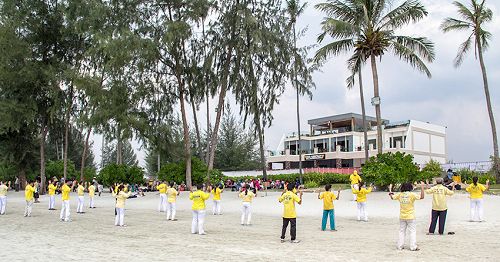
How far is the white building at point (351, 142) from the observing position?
212ft

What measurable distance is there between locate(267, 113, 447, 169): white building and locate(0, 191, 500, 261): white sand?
144 ft

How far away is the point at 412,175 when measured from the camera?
27781 millimetres

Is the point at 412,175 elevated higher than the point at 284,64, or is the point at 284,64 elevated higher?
the point at 284,64

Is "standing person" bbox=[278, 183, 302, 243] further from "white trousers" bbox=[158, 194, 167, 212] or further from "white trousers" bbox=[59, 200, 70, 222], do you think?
"white trousers" bbox=[158, 194, 167, 212]

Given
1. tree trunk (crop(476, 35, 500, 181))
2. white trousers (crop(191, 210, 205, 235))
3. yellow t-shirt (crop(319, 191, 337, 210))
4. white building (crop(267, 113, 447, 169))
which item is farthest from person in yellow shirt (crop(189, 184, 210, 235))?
white building (crop(267, 113, 447, 169))

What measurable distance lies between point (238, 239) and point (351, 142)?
5414 cm

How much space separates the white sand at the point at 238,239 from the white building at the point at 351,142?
43823 millimetres

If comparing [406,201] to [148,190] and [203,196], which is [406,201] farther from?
[148,190]

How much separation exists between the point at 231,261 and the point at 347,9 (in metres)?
25.1

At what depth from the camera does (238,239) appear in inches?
530

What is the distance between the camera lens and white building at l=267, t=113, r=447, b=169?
212 ft

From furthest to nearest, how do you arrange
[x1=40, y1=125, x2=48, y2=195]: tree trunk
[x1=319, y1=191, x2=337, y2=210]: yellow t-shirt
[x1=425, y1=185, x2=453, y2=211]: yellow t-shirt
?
[x1=40, y1=125, x2=48, y2=195]: tree trunk, [x1=319, y1=191, x2=337, y2=210]: yellow t-shirt, [x1=425, y1=185, x2=453, y2=211]: yellow t-shirt

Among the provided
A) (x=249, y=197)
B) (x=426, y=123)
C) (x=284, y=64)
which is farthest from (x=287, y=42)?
(x=426, y=123)

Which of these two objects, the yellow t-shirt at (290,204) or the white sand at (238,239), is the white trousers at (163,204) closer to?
the white sand at (238,239)
